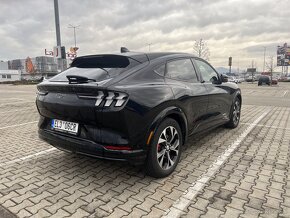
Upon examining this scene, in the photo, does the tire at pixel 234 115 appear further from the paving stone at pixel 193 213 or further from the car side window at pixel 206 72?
the paving stone at pixel 193 213

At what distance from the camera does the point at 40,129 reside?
11.9ft

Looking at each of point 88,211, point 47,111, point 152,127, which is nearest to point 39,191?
point 88,211

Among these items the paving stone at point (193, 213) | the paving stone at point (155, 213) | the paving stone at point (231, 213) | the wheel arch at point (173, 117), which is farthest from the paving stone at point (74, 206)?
the paving stone at point (231, 213)

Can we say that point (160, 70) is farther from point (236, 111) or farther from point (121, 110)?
point (236, 111)

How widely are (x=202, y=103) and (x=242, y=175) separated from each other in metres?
1.27

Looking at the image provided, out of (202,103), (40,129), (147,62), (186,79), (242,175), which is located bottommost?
(242,175)

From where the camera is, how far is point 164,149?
334 cm

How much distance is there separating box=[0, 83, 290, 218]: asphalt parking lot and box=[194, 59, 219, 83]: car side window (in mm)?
1205

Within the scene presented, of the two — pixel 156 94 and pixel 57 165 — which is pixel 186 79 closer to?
pixel 156 94

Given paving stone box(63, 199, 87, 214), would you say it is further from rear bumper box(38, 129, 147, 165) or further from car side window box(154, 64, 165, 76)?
car side window box(154, 64, 165, 76)

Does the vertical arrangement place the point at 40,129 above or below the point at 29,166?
above

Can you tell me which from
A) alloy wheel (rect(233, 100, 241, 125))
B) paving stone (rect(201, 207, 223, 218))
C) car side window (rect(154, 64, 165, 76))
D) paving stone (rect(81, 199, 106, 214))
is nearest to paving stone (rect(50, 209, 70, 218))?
paving stone (rect(81, 199, 106, 214))

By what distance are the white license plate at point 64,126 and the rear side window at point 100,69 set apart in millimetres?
554

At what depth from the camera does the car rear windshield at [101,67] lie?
3.13m
